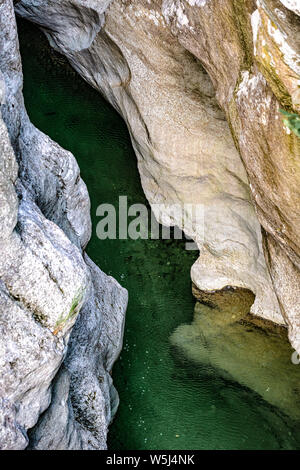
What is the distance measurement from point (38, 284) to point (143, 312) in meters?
2.68

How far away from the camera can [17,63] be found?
3682mm

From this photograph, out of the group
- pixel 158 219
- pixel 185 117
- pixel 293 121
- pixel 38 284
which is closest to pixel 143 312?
pixel 158 219

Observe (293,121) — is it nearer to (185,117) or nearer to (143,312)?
(185,117)

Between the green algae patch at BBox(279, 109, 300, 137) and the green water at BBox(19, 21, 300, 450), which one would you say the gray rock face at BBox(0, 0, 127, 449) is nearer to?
the green water at BBox(19, 21, 300, 450)

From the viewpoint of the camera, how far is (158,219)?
20.2 feet

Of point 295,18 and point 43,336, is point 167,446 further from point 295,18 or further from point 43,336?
point 295,18

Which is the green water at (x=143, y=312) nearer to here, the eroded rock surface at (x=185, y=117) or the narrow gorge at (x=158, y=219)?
the narrow gorge at (x=158, y=219)

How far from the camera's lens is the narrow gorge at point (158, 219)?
3207mm

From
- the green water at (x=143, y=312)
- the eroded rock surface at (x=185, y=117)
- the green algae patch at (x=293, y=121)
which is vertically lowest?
the green water at (x=143, y=312)

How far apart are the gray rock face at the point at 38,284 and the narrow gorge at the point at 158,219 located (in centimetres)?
1

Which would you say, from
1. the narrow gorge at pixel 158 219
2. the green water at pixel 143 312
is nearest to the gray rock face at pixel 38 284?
→ the narrow gorge at pixel 158 219
